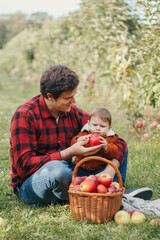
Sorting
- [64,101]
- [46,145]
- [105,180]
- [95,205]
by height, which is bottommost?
[95,205]

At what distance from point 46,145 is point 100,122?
56 centimetres

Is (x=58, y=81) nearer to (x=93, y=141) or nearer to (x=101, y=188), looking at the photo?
(x=93, y=141)

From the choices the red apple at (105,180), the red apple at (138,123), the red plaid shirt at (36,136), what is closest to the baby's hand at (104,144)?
the red plaid shirt at (36,136)

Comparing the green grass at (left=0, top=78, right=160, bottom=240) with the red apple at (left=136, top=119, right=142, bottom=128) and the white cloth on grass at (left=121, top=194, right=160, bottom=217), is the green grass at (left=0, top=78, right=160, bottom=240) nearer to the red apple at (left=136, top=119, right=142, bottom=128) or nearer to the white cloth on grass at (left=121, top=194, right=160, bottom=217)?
the white cloth on grass at (left=121, top=194, right=160, bottom=217)

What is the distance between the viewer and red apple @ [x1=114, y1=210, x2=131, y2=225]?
2512 millimetres

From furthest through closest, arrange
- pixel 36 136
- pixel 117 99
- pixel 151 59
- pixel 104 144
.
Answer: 1. pixel 117 99
2. pixel 151 59
3. pixel 36 136
4. pixel 104 144

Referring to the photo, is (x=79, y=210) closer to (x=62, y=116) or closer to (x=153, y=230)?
(x=153, y=230)

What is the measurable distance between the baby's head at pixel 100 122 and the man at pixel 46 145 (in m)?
0.23

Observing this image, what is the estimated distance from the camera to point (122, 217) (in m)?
2.53

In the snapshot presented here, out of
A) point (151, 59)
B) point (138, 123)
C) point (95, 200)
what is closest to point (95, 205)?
point (95, 200)

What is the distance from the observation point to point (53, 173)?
8.96 ft

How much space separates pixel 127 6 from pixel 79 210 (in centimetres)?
552

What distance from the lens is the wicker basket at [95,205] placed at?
248cm

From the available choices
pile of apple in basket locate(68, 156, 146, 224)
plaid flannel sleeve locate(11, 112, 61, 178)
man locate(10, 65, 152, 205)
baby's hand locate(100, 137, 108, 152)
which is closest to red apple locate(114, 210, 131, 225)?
pile of apple in basket locate(68, 156, 146, 224)
